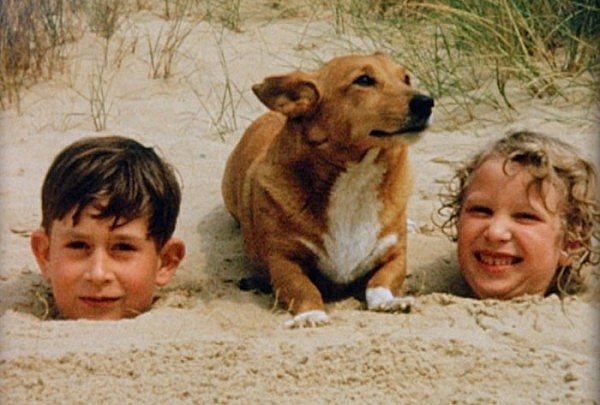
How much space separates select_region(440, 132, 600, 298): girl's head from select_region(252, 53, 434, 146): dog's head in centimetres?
46

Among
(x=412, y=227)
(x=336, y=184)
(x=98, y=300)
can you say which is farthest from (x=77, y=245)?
(x=412, y=227)

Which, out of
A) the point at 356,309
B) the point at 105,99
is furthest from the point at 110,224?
the point at 105,99

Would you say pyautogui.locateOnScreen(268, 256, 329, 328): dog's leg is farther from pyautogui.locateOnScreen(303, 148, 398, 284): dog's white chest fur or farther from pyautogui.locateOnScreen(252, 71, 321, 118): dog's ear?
pyautogui.locateOnScreen(252, 71, 321, 118): dog's ear

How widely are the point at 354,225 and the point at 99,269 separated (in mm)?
1003

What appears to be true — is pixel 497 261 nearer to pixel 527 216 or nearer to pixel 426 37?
pixel 527 216

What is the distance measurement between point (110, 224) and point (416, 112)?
1.20 metres

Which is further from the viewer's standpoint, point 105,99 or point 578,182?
point 105,99

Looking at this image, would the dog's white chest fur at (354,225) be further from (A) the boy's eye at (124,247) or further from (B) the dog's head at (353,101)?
(A) the boy's eye at (124,247)

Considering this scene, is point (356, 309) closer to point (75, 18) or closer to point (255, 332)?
point (255, 332)

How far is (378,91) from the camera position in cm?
458

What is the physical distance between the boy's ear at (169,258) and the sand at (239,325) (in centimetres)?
8

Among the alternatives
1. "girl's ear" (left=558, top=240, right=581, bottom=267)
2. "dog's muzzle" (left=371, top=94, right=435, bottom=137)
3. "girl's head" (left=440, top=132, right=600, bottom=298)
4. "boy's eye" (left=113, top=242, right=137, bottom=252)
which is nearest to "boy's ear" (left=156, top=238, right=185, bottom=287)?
"boy's eye" (left=113, top=242, right=137, bottom=252)

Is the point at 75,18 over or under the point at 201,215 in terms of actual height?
over

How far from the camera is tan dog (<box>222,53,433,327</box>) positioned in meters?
4.59
